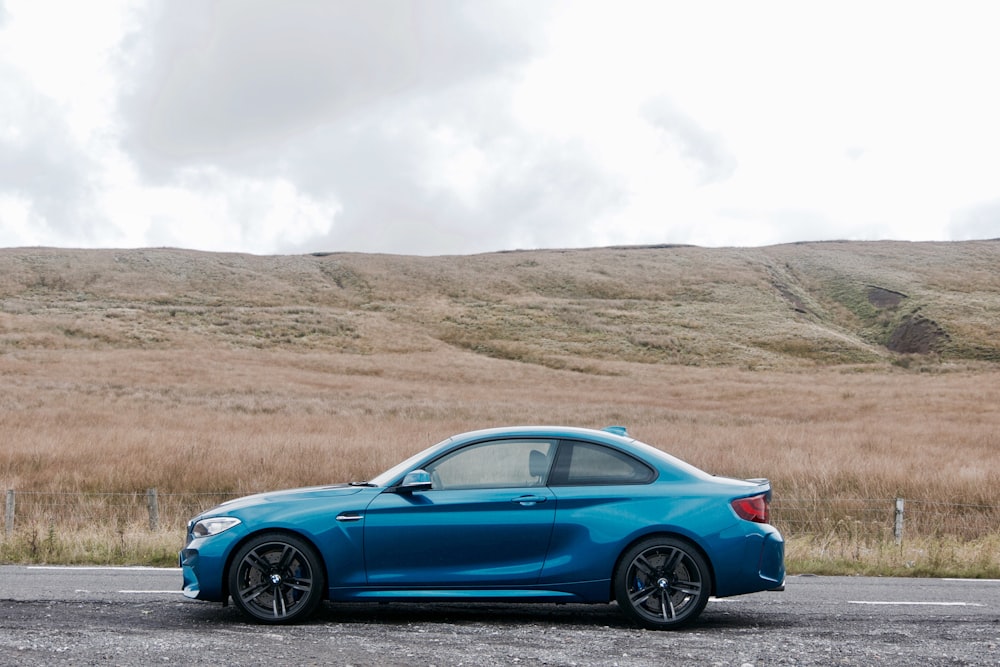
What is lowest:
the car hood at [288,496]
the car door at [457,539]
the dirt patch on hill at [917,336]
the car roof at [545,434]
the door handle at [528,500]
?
the car door at [457,539]

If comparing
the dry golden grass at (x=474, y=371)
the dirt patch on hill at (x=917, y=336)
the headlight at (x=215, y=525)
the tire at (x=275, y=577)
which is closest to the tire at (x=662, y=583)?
the tire at (x=275, y=577)

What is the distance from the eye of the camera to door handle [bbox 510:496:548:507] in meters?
7.55

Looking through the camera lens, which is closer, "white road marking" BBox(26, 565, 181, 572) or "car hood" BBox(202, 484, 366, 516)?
"car hood" BBox(202, 484, 366, 516)

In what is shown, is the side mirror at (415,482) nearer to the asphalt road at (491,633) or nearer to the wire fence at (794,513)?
the asphalt road at (491,633)

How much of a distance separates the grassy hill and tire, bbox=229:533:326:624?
4981 centimetres

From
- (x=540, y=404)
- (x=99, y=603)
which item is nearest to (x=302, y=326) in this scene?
(x=540, y=404)

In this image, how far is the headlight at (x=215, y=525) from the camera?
7535mm

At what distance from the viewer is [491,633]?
709 cm

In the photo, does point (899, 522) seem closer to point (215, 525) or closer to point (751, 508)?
point (751, 508)

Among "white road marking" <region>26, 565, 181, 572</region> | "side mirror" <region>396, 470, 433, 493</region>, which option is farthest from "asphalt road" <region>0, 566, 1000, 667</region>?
"white road marking" <region>26, 565, 181, 572</region>

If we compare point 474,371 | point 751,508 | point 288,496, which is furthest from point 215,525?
point 474,371

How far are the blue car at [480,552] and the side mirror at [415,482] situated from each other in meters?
0.01

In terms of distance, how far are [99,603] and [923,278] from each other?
10765cm

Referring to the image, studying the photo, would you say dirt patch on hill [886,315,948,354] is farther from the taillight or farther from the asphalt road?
the taillight
